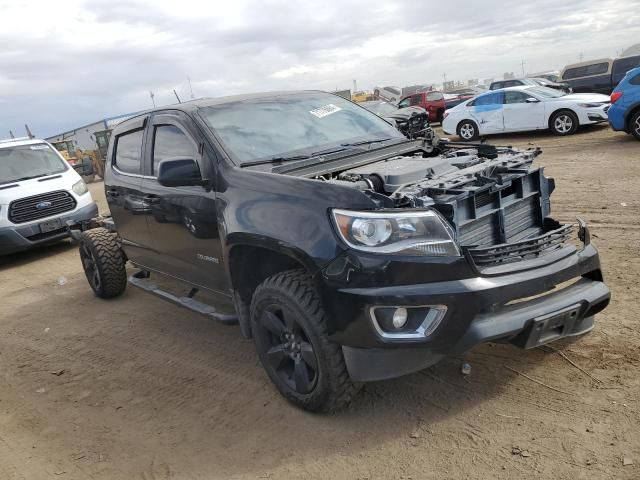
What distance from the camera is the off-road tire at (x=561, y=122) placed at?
14391 mm

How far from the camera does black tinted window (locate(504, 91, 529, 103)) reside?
1541 centimetres

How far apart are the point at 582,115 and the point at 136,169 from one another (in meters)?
12.6

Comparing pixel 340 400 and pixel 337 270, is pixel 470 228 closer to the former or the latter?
pixel 337 270

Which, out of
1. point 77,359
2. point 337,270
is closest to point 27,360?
point 77,359

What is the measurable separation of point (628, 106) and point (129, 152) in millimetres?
10041

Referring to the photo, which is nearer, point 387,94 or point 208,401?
point 208,401

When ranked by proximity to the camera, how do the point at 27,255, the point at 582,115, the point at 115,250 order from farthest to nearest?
the point at 582,115 < the point at 27,255 < the point at 115,250

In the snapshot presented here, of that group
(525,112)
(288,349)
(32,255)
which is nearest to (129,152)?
(288,349)

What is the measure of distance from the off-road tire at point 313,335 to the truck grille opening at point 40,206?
23.3 feet

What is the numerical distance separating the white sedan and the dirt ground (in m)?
10.3

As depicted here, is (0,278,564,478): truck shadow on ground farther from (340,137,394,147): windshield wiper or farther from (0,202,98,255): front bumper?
(0,202,98,255): front bumper

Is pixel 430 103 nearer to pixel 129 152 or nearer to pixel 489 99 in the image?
pixel 489 99

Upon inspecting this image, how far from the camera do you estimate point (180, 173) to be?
371cm

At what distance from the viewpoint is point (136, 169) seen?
16.5ft
